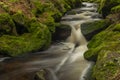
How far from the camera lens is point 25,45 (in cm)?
1466

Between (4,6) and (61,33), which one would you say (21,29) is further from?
(61,33)

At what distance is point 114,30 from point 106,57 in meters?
4.96

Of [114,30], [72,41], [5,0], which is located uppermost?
[5,0]

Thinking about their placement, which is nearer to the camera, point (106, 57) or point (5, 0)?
point (106, 57)

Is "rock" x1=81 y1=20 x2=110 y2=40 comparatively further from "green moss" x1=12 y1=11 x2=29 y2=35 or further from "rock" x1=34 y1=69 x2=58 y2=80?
"rock" x1=34 y1=69 x2=58 y2=80

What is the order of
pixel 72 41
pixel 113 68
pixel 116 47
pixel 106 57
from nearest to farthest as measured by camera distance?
pixel 113 68 < pixel 106 57 < pixel 116 47 < pixel 72 41

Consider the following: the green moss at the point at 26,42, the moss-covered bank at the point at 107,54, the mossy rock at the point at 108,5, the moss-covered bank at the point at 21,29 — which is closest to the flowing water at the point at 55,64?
the green moss at the point at 26,42

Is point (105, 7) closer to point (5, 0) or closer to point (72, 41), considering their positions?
point (72, 41)

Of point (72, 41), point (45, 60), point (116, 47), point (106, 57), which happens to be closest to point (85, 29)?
point (72, 41)

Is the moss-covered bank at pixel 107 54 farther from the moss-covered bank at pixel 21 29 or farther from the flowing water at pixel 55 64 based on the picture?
the moss-covered bank at pixel 21 29

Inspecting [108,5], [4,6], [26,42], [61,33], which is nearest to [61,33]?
[61,33]

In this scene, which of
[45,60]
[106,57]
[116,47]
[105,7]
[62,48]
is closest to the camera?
[106,57]

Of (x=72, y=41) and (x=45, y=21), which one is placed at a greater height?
(x=45, y=21)

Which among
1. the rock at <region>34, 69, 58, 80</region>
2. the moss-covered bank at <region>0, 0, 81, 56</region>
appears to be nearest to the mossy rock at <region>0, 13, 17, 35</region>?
the moss-covered bank at <region>0, 0, 81, 56</region>
